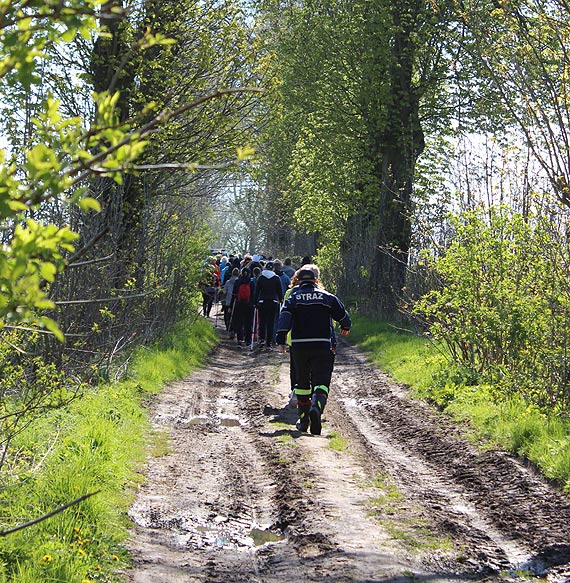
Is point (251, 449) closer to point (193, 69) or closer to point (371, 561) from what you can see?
point (371, 561)

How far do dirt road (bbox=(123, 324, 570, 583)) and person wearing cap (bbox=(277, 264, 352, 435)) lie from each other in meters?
0.57

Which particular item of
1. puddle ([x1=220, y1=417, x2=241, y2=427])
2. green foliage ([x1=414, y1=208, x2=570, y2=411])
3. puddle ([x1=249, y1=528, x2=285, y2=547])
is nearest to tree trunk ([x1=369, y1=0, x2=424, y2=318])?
green foliage ([x1=414, y1=208, x2=570, y2=411])

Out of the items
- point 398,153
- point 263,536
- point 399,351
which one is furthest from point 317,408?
point 398,153

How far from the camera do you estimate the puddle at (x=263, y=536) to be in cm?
710

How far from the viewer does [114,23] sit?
16.8m

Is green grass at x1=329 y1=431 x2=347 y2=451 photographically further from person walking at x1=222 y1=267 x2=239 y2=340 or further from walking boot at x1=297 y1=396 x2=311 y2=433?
person walking at x1=222 y1=267 x2=239 y2=340

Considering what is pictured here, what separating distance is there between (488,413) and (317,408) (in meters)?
2.07

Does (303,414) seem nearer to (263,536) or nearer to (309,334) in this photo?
(309,334)

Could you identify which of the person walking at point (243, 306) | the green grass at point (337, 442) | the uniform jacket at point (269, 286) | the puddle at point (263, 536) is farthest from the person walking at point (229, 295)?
the puddle at point (263, 536)

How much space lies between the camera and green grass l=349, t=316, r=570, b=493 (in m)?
9.32

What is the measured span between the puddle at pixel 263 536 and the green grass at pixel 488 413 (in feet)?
8.85

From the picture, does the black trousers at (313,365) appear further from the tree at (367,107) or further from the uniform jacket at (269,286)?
the uniform jacket at (269,286)

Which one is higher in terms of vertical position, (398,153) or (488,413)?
(398,153)

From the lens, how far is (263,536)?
23.8 feet
